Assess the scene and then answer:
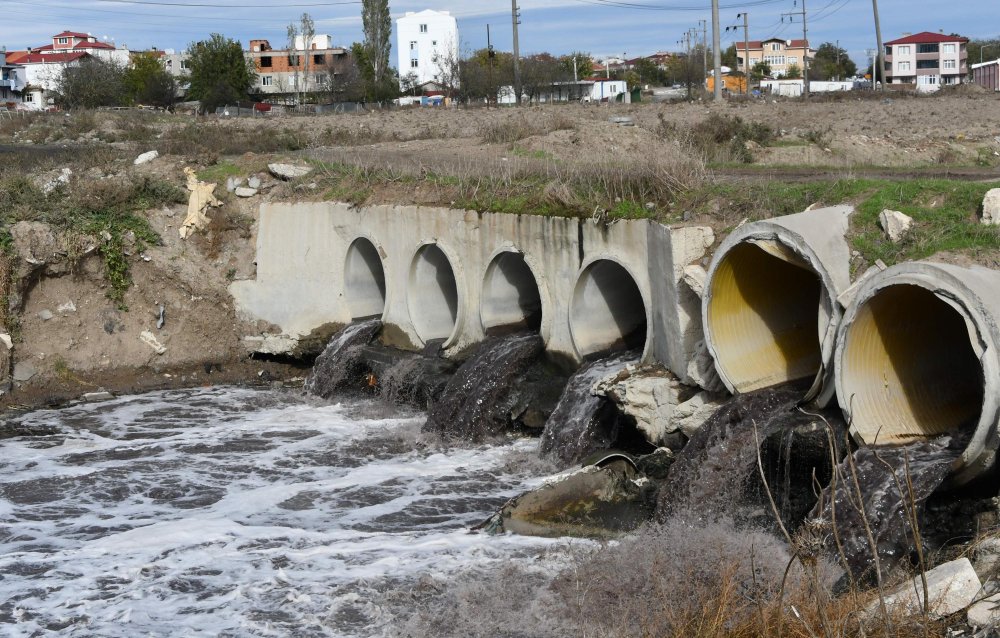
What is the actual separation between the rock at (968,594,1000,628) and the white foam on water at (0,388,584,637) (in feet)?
12.5

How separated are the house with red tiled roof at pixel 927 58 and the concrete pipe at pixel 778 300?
75.3 metres

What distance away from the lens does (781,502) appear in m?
9.52

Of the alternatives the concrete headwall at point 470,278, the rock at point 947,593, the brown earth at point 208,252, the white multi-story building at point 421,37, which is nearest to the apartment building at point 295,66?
the white multi-story building at point 421,37

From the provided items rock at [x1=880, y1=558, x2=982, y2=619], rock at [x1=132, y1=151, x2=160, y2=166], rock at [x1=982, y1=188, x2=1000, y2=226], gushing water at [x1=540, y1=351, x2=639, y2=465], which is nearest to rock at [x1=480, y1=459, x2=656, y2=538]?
gushing water at [x1=540, y1=351, x2=639, y2=465]

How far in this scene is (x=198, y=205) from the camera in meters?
18.1

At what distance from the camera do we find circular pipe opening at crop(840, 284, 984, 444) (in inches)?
352

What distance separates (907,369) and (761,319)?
82.0 inches

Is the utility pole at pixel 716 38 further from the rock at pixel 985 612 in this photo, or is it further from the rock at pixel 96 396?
the rock at pixel 985 612

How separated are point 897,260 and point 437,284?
8455mm

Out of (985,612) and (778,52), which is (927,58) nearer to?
(778,52)

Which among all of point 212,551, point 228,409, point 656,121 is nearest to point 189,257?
point 228,409

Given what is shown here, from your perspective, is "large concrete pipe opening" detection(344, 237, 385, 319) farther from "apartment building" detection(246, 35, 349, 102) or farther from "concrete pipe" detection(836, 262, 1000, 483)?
"apartment building" detection(246, 35, 349, 102)

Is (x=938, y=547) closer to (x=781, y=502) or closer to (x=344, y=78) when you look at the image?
(x=781, y=502)

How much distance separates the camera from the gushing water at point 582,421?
11945mm
